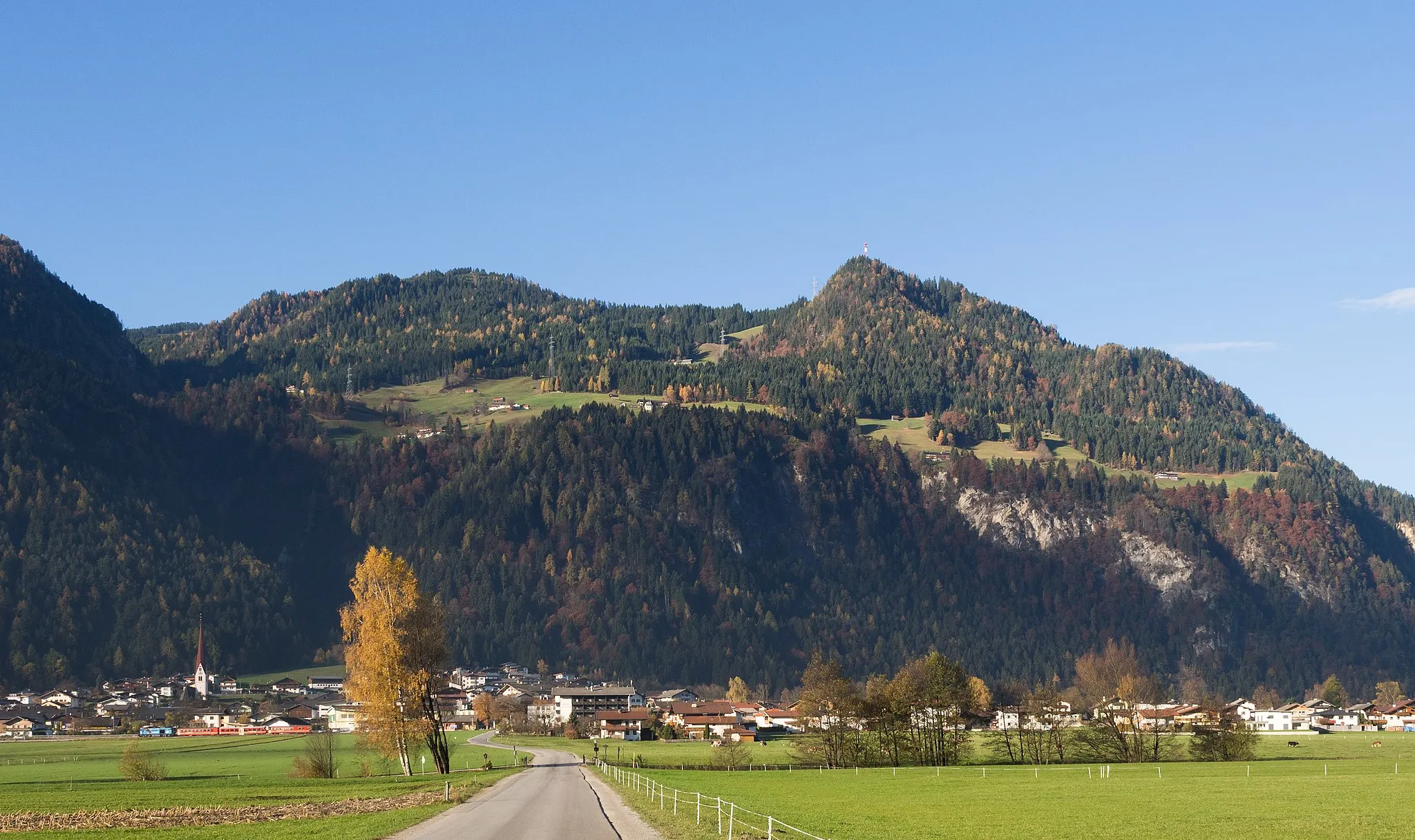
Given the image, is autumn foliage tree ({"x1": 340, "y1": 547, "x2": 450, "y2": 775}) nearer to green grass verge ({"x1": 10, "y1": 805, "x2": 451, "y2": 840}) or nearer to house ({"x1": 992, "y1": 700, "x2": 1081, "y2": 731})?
green grass verge ({"x1": 10, "y1": 805, "x2": 451, "y2": 840})

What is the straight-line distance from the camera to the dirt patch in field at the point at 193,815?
5950cm

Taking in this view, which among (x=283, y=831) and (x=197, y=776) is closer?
(x=283, y=831)

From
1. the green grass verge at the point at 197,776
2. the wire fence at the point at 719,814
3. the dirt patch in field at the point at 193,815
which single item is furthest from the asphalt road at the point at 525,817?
the green grass verge at the point at 197,776

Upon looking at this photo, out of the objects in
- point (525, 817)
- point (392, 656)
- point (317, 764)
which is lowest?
point (317, 764)

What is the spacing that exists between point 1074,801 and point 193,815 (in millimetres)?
41304

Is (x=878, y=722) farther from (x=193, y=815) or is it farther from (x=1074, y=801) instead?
(x=193, y=815)

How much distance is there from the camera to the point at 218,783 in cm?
10019

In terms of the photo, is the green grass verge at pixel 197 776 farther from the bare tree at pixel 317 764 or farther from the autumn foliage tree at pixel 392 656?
the autumn foliage tree at pixel 392 656

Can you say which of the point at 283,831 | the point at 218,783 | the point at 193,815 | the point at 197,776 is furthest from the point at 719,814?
the point at 197,776

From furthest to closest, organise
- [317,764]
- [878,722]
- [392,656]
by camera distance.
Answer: [878,722], [317,764], [392,656]

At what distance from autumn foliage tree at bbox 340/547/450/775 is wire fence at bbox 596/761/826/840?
13495 millimetres

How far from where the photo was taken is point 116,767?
4990 inches

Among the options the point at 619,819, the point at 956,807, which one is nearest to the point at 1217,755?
the point at 956,807

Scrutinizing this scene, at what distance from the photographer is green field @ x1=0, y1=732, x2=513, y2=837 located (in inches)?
2368
